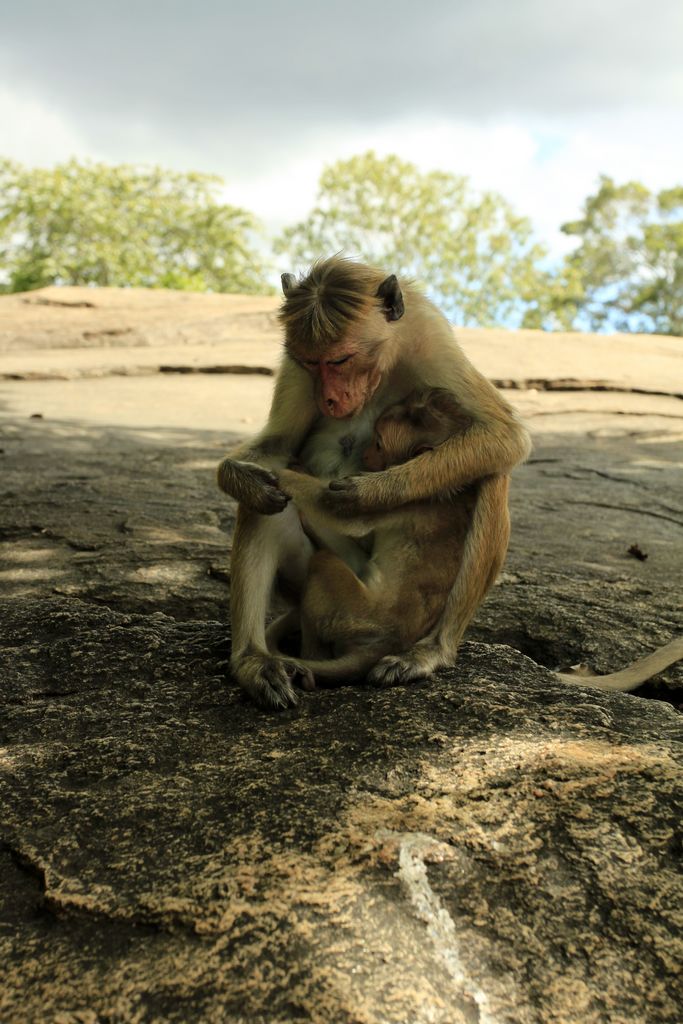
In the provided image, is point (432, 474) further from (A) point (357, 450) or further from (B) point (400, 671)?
(B) point (400, 671)

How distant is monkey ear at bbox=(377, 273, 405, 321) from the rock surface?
128 centimetres

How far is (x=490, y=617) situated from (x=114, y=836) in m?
2.19

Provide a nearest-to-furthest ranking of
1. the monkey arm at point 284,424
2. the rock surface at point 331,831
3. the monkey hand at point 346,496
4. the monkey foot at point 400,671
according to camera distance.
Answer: the rock surface at point 331,831, the monkey foot at point 400,671, the monkey hand at point 346,496, the monkey arm at point 284,424

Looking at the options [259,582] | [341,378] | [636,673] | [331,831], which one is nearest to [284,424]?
[341,378]

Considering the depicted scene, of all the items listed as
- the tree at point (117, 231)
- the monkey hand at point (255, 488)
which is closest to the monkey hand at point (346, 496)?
the monkey hand at point (255, 488)

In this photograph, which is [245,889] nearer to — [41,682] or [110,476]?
[41,682]

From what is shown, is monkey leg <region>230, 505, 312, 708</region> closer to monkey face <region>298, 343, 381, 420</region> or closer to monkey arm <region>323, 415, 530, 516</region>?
monkey arm <region>323, 415, 530, 516</region>

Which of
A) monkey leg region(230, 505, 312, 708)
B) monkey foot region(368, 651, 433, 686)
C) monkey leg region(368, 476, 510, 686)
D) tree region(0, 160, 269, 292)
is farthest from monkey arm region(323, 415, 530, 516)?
tree region(0, 160, 269, 292)

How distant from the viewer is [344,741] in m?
2.66

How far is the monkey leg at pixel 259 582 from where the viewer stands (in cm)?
302

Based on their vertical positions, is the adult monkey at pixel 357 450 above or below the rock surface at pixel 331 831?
above

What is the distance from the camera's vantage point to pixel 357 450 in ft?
11.7

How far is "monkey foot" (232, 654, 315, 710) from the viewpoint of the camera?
2926 millimetres

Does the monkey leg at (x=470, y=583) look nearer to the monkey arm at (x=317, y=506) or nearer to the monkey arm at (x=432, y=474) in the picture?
the monkey arm at (x=432, y=474)
